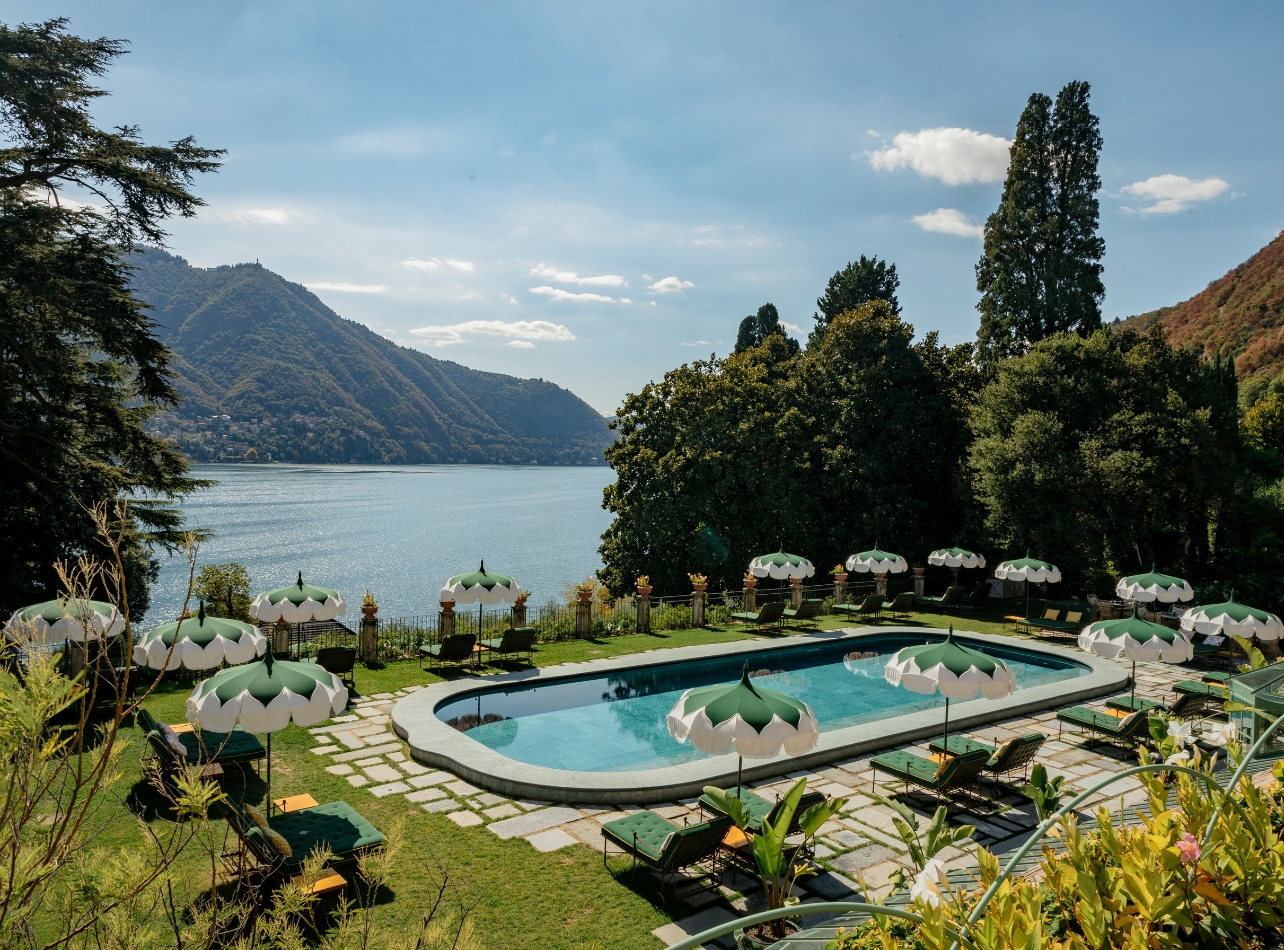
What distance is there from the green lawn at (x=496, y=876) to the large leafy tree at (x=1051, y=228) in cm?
3009

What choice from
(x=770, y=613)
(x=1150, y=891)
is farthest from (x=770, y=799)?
(x=770, y=613)

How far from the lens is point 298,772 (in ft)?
36.7

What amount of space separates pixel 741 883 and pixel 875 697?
9.74 meters

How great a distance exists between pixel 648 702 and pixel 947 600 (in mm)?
13769

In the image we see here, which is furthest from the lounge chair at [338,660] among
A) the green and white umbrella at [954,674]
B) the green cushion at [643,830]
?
the green and white umbrella at [954,674]

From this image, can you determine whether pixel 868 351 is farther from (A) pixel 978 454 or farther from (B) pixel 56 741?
(B) pixel 56 741

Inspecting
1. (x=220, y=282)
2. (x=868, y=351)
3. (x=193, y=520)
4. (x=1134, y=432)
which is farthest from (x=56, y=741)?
(x=220, y=282)

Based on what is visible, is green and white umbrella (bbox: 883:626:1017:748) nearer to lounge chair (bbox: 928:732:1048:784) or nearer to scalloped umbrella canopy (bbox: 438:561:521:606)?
lounge chair (bbox: 928:732:1048:784)

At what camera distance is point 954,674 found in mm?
10406

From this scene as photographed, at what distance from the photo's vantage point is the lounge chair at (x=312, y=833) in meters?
7.14

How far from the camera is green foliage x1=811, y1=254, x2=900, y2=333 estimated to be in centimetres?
4831

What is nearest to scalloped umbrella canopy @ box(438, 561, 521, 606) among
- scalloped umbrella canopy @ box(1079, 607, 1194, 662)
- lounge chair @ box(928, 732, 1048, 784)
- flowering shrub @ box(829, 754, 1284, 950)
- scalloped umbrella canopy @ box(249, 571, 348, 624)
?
scalloped umbrella canopy @ box(249, 571, 348, 624)

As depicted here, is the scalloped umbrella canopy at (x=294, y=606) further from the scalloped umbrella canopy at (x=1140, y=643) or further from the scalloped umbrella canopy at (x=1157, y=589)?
the scalloped umbrella canopy at (x=1157, y=589)

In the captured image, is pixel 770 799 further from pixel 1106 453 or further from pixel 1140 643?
pixel 1106 453
